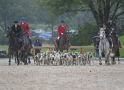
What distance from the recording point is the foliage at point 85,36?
1441 inches

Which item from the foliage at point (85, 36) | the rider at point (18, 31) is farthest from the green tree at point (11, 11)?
the rider at point (18, 31)

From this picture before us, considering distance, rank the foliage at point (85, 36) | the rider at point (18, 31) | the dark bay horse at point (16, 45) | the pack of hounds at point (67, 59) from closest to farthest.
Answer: the dark bay horse at point (16, 45), the pack of hounds at point (67, 59), the rider at point (18, 31), the foliage at point (85, 36)

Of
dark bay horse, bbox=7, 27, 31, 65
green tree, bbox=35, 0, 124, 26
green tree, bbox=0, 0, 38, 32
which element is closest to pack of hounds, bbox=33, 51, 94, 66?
dark bay horse, bbox=7, 27, 31, 65

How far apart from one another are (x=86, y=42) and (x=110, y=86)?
25.2 m

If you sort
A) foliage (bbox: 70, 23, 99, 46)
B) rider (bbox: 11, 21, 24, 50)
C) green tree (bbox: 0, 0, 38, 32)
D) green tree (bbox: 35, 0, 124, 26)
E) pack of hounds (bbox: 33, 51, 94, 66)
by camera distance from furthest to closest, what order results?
green tree (bbox: 0, 0, 38, 32) < foliage (bbox: 70, 23, 99, 46) < green tree (bbox: 35, 0, 124, 26) < rider (bbox: 11, 21, 24, 50) < pack of hounds (bbox: 33, 51, 94, 66)

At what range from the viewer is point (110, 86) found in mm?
11391

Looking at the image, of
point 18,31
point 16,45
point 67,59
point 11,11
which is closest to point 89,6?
point 18,31

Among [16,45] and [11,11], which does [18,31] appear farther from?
[11,11]

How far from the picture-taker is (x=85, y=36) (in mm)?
36969

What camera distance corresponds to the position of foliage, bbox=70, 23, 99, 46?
120 ft

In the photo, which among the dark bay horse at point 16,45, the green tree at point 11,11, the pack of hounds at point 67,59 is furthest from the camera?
the green tree at point 11,11

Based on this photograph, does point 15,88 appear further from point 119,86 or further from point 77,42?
point 77,42

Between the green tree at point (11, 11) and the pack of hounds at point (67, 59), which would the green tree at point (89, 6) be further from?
the green tree at point (11, 11)

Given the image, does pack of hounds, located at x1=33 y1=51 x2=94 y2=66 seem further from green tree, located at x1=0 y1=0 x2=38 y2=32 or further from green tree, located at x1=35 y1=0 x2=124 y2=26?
green tree, located at x1=0 y1=0 x2=38 y2=32
